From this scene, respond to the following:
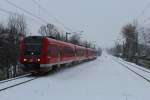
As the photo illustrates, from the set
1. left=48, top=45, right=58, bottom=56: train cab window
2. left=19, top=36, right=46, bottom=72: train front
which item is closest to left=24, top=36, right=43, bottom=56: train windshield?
left=19, top=36, right=46, bottom=72: train front

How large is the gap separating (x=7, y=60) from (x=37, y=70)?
61.7 feet

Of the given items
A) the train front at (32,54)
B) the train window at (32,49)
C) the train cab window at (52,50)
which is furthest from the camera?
the train cab window at (52,50)

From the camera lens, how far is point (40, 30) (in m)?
105

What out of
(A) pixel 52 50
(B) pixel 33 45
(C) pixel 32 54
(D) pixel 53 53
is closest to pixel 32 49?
(B) pixel 33 45

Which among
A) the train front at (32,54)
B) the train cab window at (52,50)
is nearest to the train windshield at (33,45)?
the train front at (32,54)

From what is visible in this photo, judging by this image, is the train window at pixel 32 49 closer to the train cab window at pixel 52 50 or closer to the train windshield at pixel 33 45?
the train windshield at pixel 33 45

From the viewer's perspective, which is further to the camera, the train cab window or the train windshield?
the train cab window

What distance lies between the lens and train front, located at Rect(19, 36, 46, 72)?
2503 centimetres

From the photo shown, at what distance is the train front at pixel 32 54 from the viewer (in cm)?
2503

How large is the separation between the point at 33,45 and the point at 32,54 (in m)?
0.74

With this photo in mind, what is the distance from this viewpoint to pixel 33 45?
25672mm

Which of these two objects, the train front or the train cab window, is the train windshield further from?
the train cab window

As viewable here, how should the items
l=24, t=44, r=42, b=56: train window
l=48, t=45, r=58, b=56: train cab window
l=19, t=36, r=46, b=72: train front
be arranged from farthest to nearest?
l=48, t=45, r=58, b=56: train cab window → l=24, t=44, r=42, b=56: train window → l=19, t=36, r=46, b=72: train front

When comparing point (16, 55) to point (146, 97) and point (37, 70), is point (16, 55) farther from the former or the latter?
point (146, 97)
